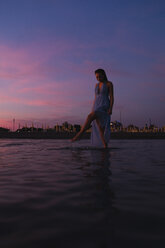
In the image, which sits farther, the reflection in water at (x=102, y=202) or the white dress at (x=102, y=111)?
the white dress at (x=102, y=111)

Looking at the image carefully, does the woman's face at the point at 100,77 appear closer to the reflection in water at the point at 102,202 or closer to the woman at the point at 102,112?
the woman at the point at 102,112

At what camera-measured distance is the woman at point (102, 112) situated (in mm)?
6830

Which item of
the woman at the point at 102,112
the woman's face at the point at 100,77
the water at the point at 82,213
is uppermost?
the woman's face at the point at 100,77

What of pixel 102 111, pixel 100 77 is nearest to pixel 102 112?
pixel 102 111

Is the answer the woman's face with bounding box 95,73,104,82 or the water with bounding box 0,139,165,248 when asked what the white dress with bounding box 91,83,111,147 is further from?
the water with bounding box 0,139,165,248

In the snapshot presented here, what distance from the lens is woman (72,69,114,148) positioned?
6.83 meters

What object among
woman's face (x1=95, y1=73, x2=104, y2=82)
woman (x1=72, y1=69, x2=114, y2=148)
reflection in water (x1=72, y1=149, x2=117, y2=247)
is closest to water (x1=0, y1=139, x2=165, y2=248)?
reflection in water (x1=72, y1=149, x2=117, y2=247)

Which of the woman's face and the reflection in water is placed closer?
the reflection in water

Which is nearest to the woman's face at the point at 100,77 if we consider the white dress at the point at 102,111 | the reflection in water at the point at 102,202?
the white dress at the point at 102,111

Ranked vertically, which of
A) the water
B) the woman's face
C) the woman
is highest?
the woman's face

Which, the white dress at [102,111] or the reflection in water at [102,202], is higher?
the white dress at [102,111]

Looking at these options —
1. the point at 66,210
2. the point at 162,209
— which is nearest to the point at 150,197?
the point at 162,209

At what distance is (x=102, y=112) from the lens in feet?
22.6

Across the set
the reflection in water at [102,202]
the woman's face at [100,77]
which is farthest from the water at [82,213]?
the woman's face at [100,77]
